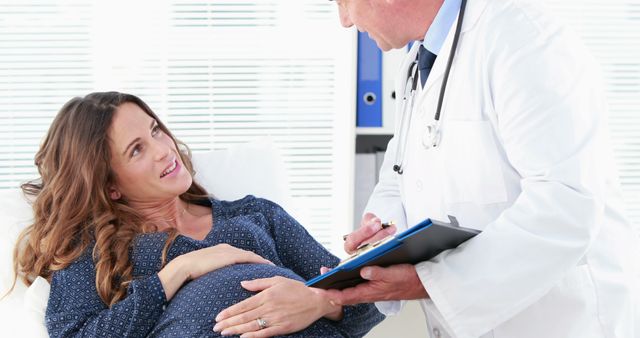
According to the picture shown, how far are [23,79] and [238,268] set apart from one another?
1654 millimetres

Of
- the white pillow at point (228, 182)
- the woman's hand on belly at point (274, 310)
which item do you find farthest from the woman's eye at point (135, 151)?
the woman's hand on belly at point (274, 310)

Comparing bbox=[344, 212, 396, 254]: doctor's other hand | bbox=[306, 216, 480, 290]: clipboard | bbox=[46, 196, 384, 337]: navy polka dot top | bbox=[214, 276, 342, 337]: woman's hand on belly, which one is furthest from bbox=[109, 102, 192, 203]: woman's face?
bbox=[306, 216, 480, 290]: clipboard

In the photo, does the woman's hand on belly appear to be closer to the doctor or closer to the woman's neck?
the doctor

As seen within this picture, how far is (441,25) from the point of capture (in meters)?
1.71

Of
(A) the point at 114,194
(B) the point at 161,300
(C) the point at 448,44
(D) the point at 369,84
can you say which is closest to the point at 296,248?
(B) the point at 161,300

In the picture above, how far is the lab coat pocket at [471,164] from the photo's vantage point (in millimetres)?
1588

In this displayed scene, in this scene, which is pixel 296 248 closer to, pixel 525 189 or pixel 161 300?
pixel 161 300

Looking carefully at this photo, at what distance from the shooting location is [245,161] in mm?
2621

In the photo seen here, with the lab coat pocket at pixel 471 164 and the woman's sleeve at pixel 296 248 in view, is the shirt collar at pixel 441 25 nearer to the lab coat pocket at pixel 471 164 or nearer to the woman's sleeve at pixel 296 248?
the lab coat pocket at pixel 471 164

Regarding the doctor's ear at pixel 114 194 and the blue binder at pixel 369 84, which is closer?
the doctor's ear at pixel 114 194

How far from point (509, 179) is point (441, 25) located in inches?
14.8

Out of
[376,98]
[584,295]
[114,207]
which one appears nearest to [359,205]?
[376,98]

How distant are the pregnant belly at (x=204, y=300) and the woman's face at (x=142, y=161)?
35 cm

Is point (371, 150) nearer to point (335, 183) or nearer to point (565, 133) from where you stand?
point (335, 183)
